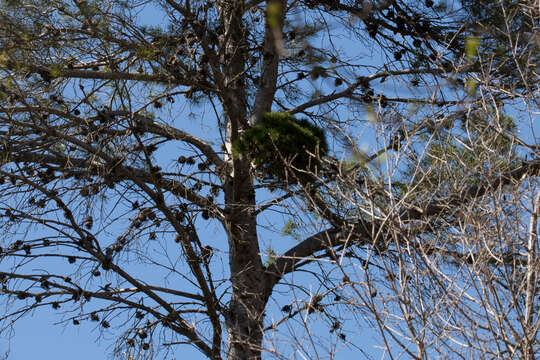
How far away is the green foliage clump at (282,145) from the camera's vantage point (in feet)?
17.6

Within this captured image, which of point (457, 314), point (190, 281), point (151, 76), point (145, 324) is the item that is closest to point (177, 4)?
point (151, 76)

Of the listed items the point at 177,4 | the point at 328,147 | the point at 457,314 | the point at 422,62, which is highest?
the point at 422,62

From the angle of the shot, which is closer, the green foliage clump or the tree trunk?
the green foliage clump

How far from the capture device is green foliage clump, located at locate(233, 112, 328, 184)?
17.6ft

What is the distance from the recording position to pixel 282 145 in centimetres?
539

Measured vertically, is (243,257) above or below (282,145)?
below

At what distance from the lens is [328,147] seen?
571 centimetres

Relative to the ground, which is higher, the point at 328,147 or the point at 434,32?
the point at 434,32

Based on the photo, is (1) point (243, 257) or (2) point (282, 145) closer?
(2) point (282, 145)

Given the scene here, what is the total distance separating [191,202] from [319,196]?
3.60 feet

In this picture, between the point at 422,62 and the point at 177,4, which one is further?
the point at 422,62

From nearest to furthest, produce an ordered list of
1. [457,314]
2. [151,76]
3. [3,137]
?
[457,314], [3,137], [151,76]

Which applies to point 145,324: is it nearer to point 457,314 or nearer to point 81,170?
point 81,170

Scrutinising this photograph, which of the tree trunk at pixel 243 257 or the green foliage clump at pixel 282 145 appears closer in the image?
the green foliage clump at pixel 282 145
